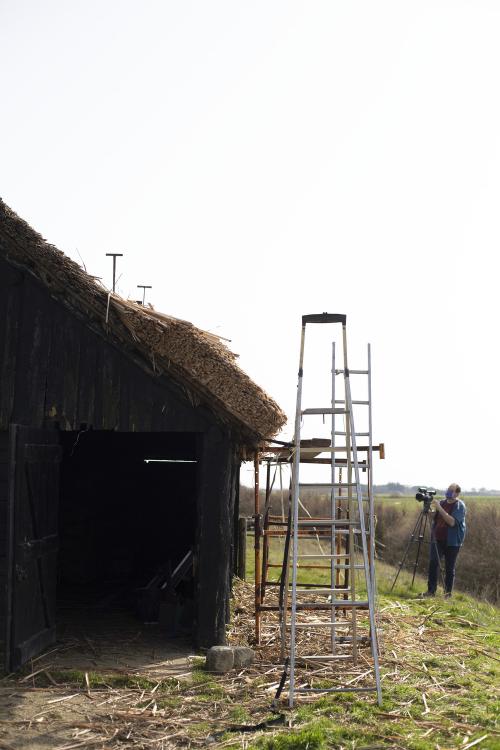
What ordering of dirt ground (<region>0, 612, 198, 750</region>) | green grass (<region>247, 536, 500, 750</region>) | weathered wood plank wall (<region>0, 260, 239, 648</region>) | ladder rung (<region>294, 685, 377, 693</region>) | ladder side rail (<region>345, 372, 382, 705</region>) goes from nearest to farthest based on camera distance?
green grass (<region>247, 536, 500, 750</region>) → dirt ground (<region>0, 612, 198, 750</region>) → ladder side rail (<region>345, 372, 382, 705</region>) → ladder rung (<region>294, 685, 377, 693</region>) → weathered wood plank wall (<region>0, 260, 239, 648</region>)

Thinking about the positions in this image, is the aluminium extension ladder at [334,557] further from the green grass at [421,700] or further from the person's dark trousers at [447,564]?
the person's dark trousers at [447,564]

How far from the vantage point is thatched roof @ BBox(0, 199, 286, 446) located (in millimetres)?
8234

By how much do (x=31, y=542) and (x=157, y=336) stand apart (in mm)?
2310

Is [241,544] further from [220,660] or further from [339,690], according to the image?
[339,690]

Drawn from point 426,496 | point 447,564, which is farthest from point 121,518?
point 447,564

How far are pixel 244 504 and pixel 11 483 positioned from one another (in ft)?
75.5

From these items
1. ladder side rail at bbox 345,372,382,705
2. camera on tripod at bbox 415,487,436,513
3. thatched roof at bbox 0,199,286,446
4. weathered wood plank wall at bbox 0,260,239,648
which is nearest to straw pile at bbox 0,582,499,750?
ladder side rail at bbox 345,372,382,705

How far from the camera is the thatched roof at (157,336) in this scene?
823 centimetres

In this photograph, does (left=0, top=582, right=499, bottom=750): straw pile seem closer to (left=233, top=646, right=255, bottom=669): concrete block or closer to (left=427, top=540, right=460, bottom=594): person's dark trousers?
(left=233, top=646, right=255, bottom=669): concrete block

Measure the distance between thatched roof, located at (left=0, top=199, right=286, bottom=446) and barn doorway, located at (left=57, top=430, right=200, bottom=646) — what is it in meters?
3.51

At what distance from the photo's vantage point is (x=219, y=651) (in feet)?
26.6

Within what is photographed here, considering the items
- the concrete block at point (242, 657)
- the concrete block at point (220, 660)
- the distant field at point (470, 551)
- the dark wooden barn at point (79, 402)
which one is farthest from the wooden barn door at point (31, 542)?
the distant field at point (470, 551)

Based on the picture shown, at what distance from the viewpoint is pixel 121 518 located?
15195mm

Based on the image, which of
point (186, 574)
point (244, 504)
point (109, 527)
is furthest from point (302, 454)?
point (244, 504)
